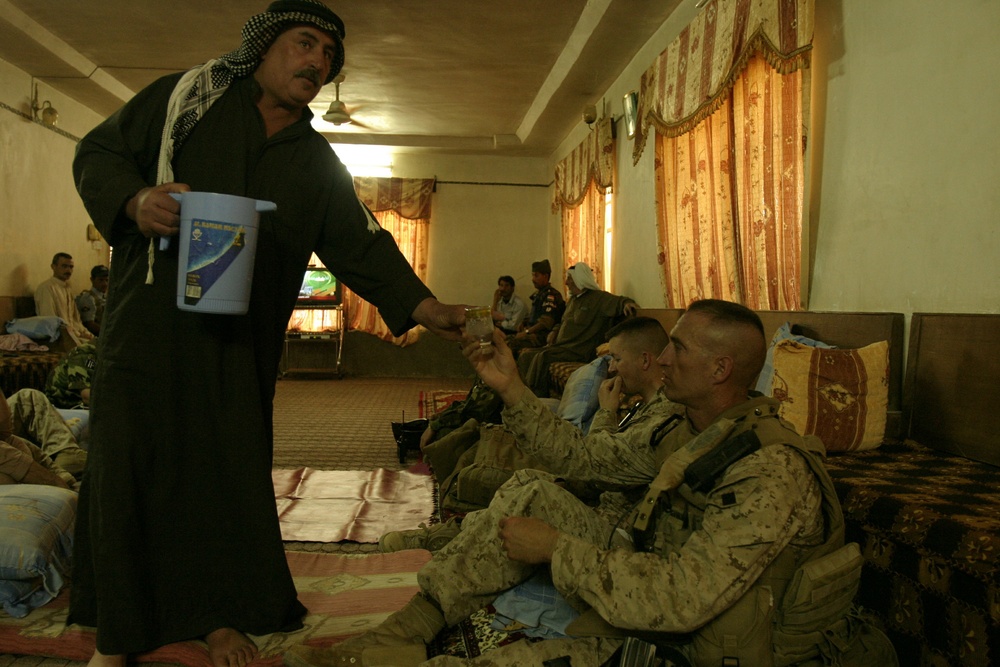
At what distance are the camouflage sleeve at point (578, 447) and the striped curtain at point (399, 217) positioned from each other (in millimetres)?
9261

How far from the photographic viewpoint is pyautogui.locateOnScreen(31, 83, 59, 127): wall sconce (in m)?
7.93

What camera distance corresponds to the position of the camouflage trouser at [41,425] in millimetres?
3336

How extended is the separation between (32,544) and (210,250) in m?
1.20

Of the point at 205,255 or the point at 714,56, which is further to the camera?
the point at 714,56

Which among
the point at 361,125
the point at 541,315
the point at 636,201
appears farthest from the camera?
the point at 361,125

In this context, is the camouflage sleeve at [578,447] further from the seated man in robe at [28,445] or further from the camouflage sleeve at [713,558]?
the seated man in robe at [28,445]

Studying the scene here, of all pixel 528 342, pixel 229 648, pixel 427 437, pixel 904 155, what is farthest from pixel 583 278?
pixel 229 648

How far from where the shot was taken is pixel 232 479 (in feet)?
6.22

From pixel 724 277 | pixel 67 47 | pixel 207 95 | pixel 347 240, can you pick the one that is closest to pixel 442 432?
pixel 724 277

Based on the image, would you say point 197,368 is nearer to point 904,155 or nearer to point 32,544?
point 32,544

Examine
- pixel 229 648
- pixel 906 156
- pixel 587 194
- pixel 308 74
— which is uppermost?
pixel 587 194

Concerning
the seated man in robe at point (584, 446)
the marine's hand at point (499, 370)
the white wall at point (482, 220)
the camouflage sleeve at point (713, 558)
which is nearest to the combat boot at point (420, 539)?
the seated man in robe at point (584, 446)

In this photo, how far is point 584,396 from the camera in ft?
12.9

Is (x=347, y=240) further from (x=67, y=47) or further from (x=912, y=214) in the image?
(x=67, y=47)
